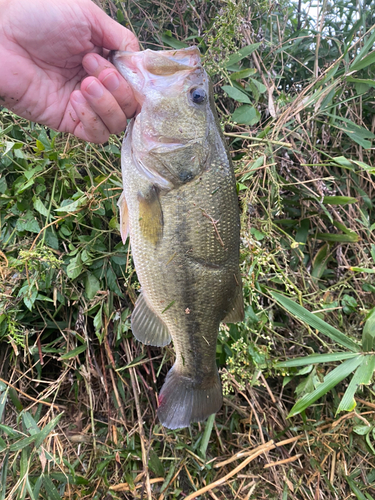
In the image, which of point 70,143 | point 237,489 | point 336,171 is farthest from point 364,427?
point 70,143

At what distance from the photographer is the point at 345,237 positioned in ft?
7.72

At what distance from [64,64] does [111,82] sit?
1.61 ft

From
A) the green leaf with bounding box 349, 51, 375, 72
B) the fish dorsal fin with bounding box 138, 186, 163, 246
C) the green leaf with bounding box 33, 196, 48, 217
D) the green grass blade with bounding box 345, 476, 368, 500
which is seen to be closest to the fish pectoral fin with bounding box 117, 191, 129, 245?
the fish dorsal fin with bounding box 138, 186, 163, 246

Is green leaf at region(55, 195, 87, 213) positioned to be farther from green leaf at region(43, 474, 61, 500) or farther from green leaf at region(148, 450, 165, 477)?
green leaf at region(148, 450, 165, 477)

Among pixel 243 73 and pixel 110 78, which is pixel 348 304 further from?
pixel 110 78

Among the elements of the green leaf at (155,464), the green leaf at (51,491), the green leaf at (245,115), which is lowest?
the green leaf at (155,464)

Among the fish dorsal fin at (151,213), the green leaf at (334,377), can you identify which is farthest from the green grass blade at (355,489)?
the fish dorsal fin at (151,213)

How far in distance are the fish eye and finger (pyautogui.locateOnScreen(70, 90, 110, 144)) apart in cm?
47

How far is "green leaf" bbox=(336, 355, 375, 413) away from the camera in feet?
5.22

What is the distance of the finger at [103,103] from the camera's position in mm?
1380

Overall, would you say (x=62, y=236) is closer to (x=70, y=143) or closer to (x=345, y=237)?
(x=70, y=143)

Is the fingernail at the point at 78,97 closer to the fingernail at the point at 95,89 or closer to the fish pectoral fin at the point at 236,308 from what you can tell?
the fingernail at the point at 95,89

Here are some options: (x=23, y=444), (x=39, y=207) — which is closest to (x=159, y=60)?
(x=39, y=207)

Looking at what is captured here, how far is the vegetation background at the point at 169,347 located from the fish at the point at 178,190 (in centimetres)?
41
